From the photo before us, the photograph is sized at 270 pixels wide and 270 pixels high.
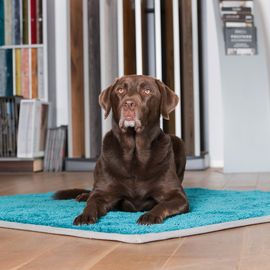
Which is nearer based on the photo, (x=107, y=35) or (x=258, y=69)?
(x=258, y=69)

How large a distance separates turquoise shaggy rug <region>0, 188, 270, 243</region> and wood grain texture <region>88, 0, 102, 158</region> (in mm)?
2258

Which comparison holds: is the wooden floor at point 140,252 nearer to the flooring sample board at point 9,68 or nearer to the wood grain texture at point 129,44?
the wood grain texture at point 129,44

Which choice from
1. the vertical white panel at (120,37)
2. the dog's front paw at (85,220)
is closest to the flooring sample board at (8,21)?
the vertical white panel at (120,37)

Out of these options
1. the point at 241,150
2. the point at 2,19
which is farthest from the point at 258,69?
the point at 2,19

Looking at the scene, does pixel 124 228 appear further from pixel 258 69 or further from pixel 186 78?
pixel 186 78

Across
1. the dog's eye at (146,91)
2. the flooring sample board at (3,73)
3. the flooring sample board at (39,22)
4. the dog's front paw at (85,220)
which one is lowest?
the dog's front paw at (85,220)

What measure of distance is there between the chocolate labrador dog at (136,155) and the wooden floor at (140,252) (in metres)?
0.34

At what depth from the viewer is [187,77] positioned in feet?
15.9

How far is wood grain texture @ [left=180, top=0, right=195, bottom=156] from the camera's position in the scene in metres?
Result: 4.82

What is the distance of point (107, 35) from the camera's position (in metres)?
4.90

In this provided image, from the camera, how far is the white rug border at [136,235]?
1.70 metres

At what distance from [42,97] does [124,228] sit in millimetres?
3573

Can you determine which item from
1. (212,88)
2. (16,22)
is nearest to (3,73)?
(16,22)

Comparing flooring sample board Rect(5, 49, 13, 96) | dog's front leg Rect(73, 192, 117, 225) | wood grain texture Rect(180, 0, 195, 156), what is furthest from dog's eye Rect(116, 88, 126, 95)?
flooring sample board Rect(5, 49, 13, 96)
